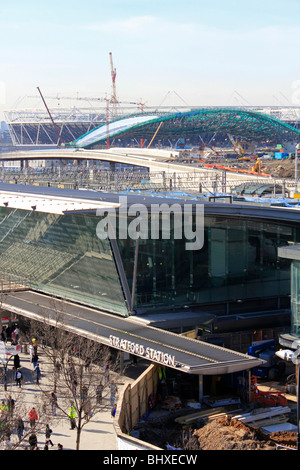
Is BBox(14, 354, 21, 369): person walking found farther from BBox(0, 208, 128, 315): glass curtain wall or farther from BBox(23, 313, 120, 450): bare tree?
BBox(0, 208, 128, 315): glass curtain wall

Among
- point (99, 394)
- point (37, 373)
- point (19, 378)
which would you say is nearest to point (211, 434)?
point (99, 394)

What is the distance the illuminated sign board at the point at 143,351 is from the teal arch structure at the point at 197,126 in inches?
4224

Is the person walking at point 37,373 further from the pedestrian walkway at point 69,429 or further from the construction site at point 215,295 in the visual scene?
the construction site at point 215,295

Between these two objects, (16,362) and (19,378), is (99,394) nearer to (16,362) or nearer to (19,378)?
(19,378)

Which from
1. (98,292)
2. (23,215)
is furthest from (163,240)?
(23,215)

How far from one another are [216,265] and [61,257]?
6211 mm

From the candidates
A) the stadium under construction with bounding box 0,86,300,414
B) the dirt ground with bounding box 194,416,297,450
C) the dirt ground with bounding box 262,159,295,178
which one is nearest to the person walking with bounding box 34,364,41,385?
the stadium under construction with bounding box 0,86,300,414

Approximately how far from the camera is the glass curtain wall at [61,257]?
26.9 meters

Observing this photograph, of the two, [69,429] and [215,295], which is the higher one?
[215,295]

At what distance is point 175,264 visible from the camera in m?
26.9

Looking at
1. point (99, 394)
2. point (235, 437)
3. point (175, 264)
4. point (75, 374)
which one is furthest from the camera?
point (175, 264)

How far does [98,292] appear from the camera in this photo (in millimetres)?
27812

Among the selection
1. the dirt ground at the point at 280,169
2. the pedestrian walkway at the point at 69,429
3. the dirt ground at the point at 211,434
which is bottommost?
the pedestrian walkway at the point at 69,429

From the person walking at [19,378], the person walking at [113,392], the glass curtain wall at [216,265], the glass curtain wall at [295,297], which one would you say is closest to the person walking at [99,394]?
the person walking at [113,392]
